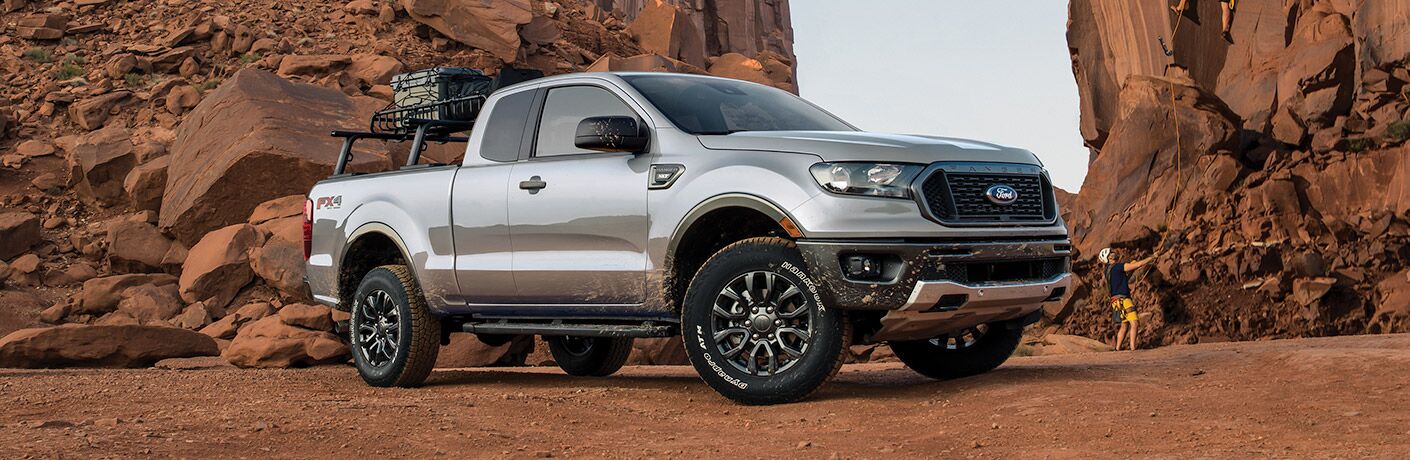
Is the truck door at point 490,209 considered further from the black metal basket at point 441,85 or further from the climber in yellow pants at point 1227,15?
the climber in yellow pants at point 1227,15

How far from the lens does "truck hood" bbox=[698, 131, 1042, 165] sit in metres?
7.07

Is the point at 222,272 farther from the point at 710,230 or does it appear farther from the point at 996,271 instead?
the point at 996,271

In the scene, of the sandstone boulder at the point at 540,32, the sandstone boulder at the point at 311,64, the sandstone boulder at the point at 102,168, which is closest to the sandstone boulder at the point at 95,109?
the sandstone boulder at the point at 311,64

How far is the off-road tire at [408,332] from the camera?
914 centimetres

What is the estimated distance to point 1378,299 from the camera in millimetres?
23031

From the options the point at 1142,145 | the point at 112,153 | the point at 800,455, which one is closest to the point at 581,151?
the point at 800,455

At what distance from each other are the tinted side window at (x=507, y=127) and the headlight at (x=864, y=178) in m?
2.39

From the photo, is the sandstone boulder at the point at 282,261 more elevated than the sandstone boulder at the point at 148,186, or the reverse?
the sandstone boulder at the point at 148,186

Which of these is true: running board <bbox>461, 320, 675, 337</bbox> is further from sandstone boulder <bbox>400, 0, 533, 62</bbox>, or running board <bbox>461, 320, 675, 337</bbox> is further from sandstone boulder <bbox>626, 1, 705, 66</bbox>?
sandstone boulder <bbox>626, 1, 705, 66</bbox>

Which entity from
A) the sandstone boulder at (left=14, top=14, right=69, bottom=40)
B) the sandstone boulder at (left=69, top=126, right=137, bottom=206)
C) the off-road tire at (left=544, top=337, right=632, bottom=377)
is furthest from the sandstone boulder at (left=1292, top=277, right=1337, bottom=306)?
the sandstone boulder at (left=14, top=14, right=69, bottom=40)

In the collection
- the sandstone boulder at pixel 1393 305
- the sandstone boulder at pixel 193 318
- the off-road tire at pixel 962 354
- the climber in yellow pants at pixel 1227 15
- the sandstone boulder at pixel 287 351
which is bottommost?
the sandstone boulder at pixel 1393 305

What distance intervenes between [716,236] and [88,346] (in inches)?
308

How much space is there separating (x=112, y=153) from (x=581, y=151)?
18.5 m

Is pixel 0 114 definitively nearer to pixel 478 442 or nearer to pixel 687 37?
pixel 687 37
